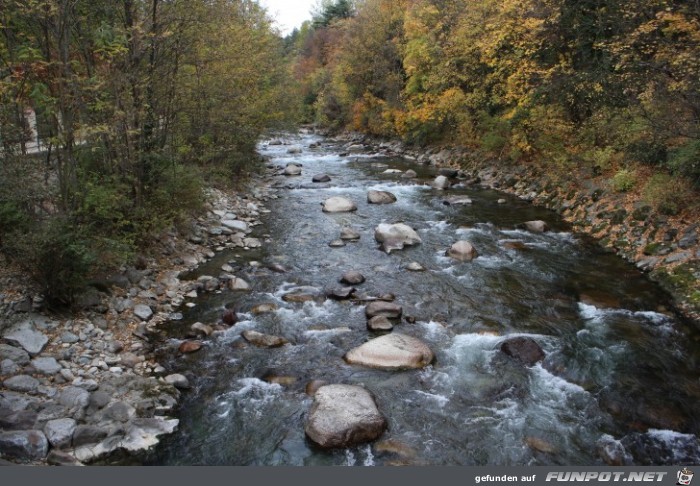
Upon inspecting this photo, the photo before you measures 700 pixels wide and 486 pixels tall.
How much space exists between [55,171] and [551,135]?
17225 mm

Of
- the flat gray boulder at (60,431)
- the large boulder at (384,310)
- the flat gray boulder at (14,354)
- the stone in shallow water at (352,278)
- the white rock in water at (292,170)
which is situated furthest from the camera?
the white rock in water at (292,170)

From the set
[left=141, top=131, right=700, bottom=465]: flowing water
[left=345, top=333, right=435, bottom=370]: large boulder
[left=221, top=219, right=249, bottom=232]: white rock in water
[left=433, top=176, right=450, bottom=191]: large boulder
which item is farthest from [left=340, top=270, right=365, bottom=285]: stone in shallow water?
[left=433, top=176, right=450, bottom=191]: large boulder

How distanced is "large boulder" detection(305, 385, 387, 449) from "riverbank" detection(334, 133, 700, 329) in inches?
277

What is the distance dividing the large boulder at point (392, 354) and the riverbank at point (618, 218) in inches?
223

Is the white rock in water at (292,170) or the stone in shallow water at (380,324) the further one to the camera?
the white rock in water at (292,170)

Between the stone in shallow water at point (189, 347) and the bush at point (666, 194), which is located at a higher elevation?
the bush at point (666, 194)

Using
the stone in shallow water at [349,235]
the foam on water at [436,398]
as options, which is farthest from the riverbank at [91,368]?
the stone in shallow water at [349,235]

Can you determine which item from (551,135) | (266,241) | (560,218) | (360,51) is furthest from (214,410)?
(360,51)

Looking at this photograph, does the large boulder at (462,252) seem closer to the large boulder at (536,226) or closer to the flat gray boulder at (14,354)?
the large boulder at (536,226)

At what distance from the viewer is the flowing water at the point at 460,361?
6531mm

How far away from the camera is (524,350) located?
852 centimetres

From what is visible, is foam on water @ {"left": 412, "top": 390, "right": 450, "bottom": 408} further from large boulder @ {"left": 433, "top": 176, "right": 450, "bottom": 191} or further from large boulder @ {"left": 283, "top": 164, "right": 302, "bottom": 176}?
large boulder @ {"left": 283, "top": 164, "right": 302, "bottom": 176}

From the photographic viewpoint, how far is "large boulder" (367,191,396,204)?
1905cm

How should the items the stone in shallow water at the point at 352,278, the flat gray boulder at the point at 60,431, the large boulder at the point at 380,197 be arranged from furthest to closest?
1. the large boulder at the point at 380,197
2. the stone in shallow water at the point at 352,278
3. the flat gray boulder at the point at 60,431
